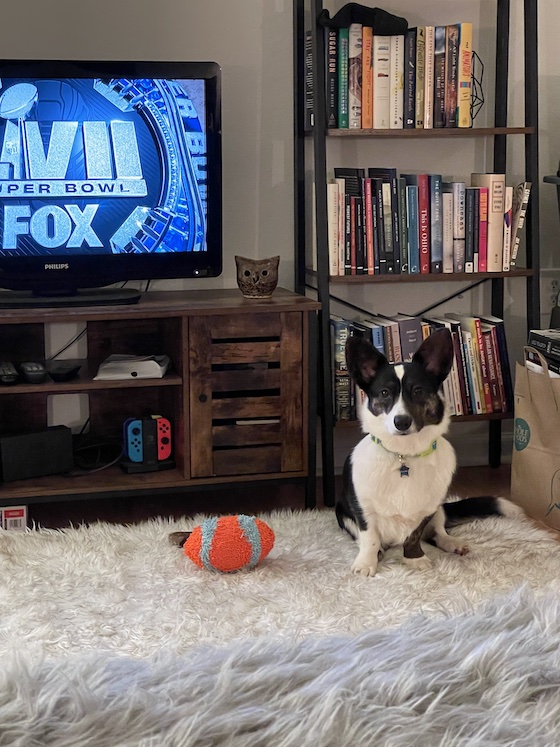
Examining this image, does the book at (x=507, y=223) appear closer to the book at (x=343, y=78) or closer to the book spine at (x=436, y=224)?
the book spine at (x=436, y=224)

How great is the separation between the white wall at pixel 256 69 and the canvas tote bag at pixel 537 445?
0.71 m

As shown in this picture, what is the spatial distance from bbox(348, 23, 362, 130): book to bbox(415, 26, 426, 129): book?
18 centimetres

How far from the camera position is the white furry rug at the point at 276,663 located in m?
1.10

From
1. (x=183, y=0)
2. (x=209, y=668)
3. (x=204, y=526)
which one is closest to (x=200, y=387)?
(x=204, y=526)

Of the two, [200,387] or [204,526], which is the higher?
[200,387]

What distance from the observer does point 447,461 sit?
2266mm

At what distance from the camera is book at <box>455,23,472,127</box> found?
9.16 feet

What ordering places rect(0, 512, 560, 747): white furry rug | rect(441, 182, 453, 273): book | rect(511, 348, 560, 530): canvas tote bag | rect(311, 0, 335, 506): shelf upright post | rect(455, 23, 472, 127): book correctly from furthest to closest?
rect(441, 182, 453, 273): book → rect(455, 23, 472, 127): book → rect(311, 0, 335, 506): shelf upright post → rect(511, 348, 560, 530): canvas tote bag → rect(0, 512, 560, 747): white furry rug

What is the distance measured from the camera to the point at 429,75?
2.79 metres

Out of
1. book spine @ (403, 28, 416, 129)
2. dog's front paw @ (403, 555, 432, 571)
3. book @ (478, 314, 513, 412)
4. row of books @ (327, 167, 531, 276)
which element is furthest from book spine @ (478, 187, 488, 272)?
dog's front paw @ (403, 555, 432, 571)

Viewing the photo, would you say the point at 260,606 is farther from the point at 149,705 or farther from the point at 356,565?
the point at 149,705

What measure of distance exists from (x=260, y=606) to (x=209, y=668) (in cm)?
81

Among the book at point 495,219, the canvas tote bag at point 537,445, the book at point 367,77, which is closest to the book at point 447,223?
the book at point 495,219

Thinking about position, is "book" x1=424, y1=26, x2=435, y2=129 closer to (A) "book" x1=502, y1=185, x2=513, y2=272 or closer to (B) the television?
(A) "book" x1=502, y1=185, x2=513, y2=272
